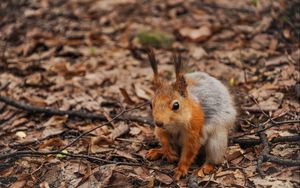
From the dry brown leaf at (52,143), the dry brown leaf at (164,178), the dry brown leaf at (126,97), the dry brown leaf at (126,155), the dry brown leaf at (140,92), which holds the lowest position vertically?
the dry brown leaf at (140,92)

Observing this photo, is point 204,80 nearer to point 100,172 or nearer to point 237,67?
point 100,172

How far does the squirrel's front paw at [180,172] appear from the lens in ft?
15.4

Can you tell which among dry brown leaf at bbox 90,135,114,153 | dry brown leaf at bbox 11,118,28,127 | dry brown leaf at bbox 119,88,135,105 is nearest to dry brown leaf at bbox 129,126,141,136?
dry brown leaf at bbox 90,135,114,153

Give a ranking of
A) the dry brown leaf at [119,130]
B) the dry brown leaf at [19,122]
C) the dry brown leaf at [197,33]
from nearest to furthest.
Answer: the dry brown leaf at [119,130] → the dry brown leaf at [19,122] → the dry brown leaf at [197,33]

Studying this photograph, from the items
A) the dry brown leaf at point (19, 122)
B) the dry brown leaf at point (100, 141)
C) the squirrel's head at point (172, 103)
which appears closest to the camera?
the squirrel's head at point (172, 103)

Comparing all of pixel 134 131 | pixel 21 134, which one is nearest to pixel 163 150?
pixel 134 131

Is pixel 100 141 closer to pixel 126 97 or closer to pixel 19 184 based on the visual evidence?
pixel 19 184

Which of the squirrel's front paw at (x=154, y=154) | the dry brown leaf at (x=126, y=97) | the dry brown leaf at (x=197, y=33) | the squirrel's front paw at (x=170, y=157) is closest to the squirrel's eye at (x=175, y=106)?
the squirrel's front paw at (x=170, y=157)

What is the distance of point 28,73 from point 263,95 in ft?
11.2

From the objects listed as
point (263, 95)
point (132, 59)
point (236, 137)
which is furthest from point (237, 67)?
point (236, 137)

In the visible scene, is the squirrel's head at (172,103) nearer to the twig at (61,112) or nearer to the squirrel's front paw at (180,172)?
the squirrel's front paw at (180,172)

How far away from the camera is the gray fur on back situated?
485 cm

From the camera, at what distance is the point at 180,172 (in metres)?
4.71

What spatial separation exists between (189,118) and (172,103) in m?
0.22
